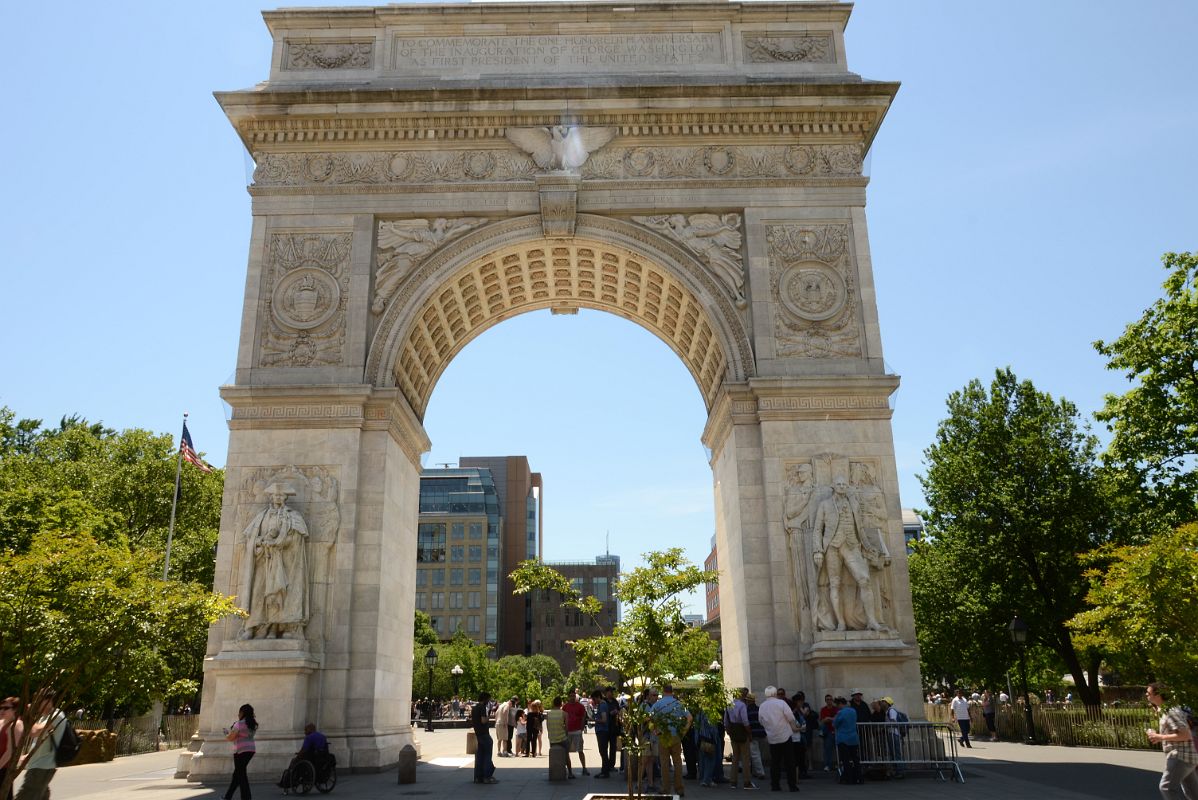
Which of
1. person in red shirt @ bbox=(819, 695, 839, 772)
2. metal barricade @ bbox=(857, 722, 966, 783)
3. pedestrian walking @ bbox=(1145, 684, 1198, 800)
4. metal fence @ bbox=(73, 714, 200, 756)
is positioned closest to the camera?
pedestrian walking @ bbox=(1145, 684, 1198, 800)

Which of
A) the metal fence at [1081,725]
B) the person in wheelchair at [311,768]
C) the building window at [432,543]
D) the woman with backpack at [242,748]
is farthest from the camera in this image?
the building window at [432,543]

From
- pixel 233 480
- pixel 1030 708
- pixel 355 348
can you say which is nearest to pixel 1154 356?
pixel 1030 708

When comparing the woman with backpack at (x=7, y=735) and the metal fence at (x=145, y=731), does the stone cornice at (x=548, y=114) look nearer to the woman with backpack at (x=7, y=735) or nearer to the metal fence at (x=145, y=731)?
the woman with backpack at (x=7, y=735)

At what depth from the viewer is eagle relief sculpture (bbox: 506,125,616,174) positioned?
2300 cm

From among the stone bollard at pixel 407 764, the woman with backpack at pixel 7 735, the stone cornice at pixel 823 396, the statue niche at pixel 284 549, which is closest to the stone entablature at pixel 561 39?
the stone cornice at pixel 823 396

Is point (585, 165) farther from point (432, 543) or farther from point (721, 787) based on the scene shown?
point (432, 543)

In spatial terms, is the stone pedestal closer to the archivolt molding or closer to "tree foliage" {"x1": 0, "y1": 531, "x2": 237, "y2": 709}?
"tree foliage" {"x1": 0, "y1": 531, "x2": 237, "y2": 709}

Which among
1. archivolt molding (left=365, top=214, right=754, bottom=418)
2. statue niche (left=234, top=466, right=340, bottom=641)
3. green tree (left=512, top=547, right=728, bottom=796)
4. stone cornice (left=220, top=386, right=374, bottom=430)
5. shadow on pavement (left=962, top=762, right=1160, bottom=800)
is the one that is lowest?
shadow on pavement (left=962, top=762, right=1160, bottom=800)

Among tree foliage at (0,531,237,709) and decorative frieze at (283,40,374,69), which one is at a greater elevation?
decorative frieze at (283,40,374,69)

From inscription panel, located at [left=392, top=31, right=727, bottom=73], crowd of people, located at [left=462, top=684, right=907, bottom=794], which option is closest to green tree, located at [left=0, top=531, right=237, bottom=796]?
crowd of people, located at [left=462, top=684, right=907, bottom=794]

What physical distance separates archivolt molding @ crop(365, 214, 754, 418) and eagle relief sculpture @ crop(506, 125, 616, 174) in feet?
5.31

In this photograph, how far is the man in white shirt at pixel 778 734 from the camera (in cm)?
1587

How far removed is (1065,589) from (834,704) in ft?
62.2

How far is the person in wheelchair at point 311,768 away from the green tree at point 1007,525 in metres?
25.6
